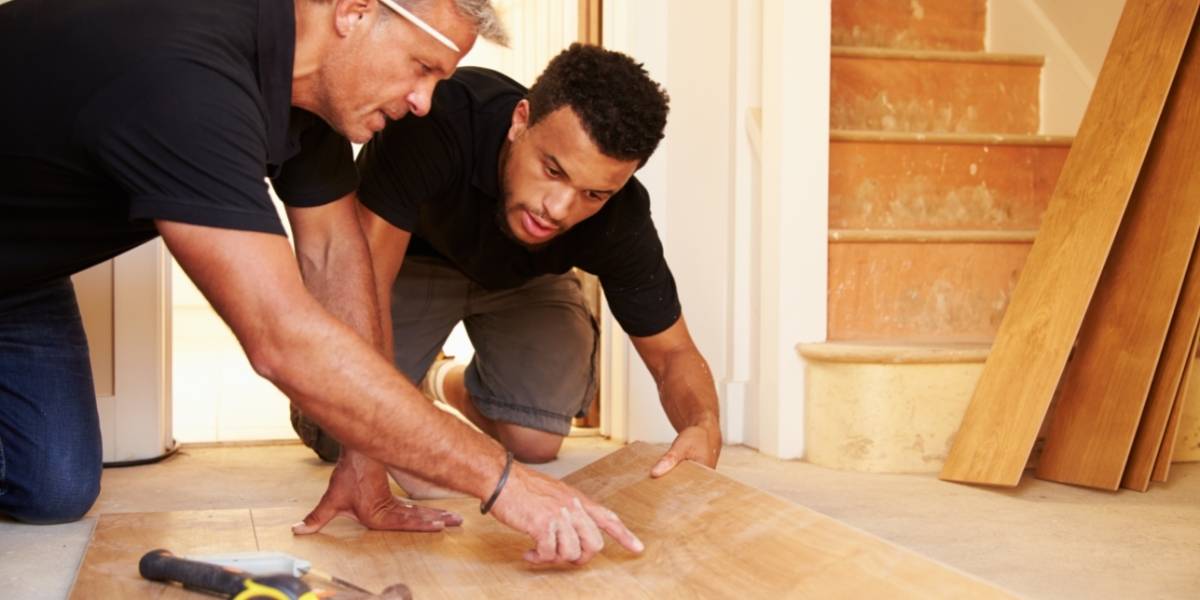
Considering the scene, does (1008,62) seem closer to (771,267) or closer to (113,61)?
(771,267)

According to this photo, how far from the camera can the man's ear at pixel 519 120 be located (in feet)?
7.04

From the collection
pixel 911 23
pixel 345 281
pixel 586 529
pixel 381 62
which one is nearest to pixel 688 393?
pixel 345 281

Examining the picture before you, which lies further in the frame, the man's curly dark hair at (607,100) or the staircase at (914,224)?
the staircase at (914,224)

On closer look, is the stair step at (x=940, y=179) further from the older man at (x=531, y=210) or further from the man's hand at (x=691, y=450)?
the man's hand at (x=691, y=450)

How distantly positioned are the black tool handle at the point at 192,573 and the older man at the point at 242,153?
0.68ft

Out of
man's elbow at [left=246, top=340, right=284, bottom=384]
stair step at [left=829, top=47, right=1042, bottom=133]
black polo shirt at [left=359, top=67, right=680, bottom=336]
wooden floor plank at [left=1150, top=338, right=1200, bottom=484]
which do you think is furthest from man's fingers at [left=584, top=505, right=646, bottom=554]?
stair step at [left=829, top=47, right=1042, bottom=133]

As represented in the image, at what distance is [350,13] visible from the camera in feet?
5.01

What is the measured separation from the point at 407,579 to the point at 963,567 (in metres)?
0.87

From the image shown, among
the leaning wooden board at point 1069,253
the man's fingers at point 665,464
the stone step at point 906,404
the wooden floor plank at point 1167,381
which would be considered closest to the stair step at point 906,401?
the stone step at point 906,404

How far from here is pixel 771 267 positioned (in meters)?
3.15

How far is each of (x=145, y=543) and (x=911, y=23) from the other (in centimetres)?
288

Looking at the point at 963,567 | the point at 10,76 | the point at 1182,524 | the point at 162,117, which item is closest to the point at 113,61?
the point at 162,117

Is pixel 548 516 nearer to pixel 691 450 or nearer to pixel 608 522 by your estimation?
pixel 608 522

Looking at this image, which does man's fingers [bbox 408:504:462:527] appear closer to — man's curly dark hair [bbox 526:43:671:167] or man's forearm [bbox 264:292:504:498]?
man's forearm [bbox 264:292:504:498]
